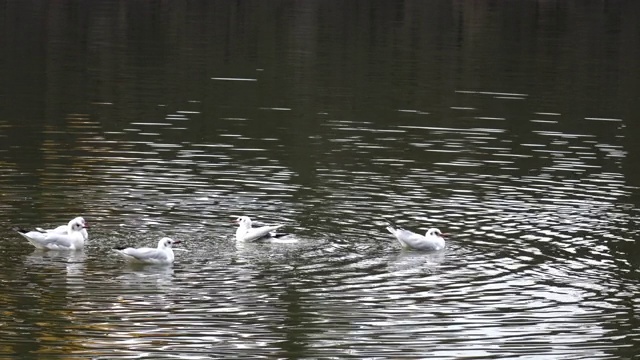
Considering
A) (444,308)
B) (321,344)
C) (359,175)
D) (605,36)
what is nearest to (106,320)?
(321,344)

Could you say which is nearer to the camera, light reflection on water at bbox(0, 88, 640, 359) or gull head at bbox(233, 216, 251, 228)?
light reflection on water at bbox(0, 88, 640, 359)

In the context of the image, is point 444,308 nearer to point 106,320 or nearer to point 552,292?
point 552,292

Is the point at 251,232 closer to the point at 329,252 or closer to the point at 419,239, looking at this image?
the point at 329,252

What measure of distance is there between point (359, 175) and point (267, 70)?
78.1 feet

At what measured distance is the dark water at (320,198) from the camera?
2027cm

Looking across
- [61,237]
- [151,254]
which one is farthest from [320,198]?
[61,237]

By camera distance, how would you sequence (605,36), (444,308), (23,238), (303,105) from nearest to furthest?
(444,308) < (23,238) < (303,105) < (605,36)

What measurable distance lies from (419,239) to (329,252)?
163 centimetres

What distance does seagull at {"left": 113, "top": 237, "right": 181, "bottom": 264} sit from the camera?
23.5 m

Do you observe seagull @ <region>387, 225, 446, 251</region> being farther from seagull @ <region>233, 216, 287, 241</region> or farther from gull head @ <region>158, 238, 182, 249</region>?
gull head @ <region>158, 238, 182, 249</region>

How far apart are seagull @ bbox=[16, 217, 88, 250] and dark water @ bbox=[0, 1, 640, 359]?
19cm

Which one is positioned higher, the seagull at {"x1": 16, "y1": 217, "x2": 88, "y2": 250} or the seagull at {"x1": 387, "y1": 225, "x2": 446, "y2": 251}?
the seagull at {"x1": 16, "y1": 217, "x2": 88, "y2": 250}

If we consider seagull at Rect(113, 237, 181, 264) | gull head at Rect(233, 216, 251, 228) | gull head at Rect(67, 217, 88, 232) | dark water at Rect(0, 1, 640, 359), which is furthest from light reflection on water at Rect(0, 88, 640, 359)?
gull head at Rect(67, 217, 88, 232)

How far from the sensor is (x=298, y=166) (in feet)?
112
